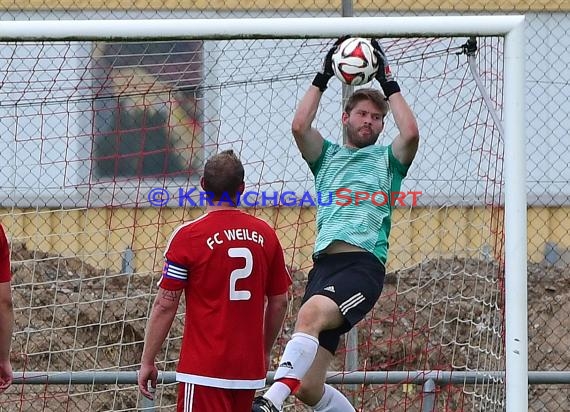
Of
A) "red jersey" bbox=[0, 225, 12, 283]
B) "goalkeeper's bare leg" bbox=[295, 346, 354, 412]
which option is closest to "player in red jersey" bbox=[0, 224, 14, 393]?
"red jersey" bbox=[0, 225, 12, 283]

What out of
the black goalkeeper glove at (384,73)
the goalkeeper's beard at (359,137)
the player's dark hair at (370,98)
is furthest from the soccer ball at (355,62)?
the goalkeeper's beard at (359,137)

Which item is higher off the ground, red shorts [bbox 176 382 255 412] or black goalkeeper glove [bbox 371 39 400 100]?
black goalkeeper glove [bbox 371 39 400 100]

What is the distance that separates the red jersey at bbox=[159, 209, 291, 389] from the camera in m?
5.68

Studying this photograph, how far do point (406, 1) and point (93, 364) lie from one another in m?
4.38

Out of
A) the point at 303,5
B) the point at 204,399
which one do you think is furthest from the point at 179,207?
the point at 204,399

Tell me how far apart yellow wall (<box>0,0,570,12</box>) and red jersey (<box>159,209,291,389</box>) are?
5484 mm

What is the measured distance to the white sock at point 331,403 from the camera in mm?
6523

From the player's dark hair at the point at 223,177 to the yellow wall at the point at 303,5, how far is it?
5303 millimetres

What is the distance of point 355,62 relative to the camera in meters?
5.97

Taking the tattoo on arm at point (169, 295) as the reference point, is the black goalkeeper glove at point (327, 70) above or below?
above

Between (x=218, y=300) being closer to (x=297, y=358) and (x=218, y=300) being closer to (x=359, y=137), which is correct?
(x=297, y=358)

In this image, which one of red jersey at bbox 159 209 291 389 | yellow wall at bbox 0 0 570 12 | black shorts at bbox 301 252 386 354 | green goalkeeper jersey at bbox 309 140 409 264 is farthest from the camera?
yellow wall at bbox 0 0 570 12
